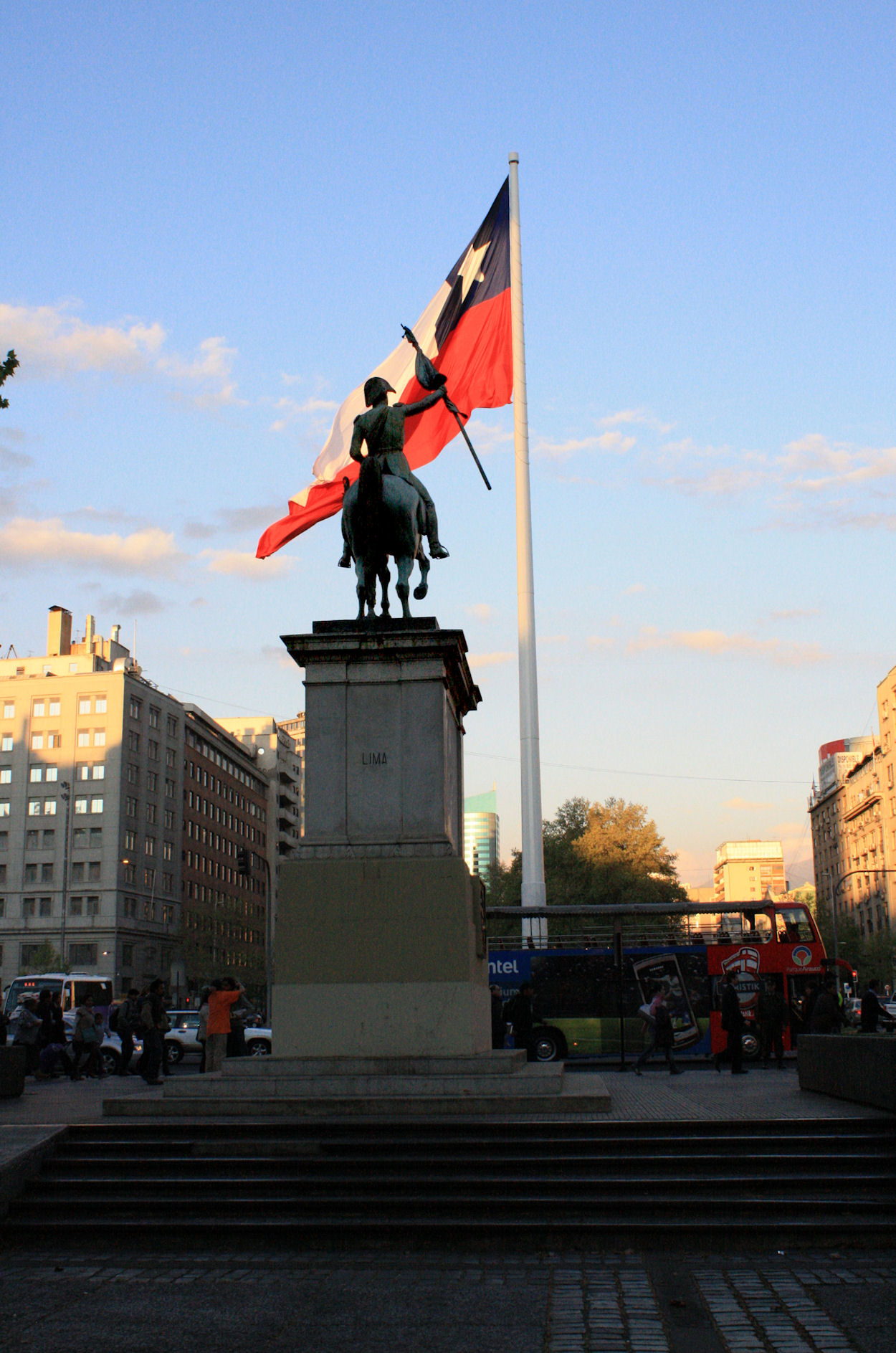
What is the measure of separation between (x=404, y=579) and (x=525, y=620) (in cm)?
1257

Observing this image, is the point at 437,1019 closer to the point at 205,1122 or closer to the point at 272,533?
the point at 205,1122

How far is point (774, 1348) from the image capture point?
19.9 feet

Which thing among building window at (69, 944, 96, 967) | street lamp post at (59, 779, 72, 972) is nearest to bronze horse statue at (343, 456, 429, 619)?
street lamp post at (59, 779, 72, 972)

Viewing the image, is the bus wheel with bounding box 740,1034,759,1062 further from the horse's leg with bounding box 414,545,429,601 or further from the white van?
the white van

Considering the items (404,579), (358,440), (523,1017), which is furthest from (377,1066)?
(523,1017)

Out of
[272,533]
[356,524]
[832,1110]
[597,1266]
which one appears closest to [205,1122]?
[597,1266]

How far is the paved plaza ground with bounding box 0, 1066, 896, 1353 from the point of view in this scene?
247 inches

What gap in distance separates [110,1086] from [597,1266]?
16.8 m

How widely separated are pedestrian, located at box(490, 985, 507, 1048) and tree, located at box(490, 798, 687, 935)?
42810 mm

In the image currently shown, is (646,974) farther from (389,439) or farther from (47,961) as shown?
(47,961)

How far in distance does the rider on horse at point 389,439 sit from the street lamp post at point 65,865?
76184 millimetres

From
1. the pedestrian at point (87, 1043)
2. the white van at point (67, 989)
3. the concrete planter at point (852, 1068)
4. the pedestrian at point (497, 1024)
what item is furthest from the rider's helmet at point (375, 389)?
the white van at point (67, 989)

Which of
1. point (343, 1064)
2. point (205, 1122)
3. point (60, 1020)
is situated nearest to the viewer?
point (205, 1122)

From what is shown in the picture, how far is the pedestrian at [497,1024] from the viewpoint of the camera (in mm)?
20609
